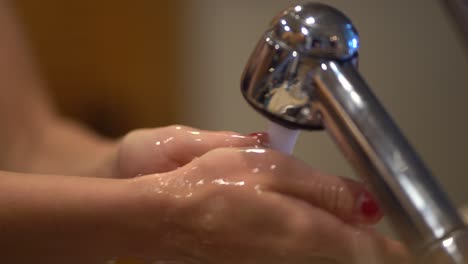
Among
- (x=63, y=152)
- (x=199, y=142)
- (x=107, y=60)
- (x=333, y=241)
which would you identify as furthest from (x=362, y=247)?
(x=107, y=60)

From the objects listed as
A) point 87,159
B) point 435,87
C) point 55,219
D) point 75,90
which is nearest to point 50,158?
point 87,159

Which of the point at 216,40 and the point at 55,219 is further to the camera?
the point at 216,40

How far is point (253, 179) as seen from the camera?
280mm

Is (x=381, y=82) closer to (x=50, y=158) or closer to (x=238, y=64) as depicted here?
(x=238, y=64)

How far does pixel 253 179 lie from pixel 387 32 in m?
0.43

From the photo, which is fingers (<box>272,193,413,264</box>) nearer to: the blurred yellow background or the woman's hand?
the woman's hand

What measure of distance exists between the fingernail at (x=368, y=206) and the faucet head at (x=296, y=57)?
0.13ft

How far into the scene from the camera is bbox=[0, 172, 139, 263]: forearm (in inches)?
11.4

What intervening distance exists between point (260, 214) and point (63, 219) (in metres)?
0.10

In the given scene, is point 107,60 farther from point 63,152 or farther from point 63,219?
point 63,219

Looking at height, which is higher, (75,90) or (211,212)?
(211,212)

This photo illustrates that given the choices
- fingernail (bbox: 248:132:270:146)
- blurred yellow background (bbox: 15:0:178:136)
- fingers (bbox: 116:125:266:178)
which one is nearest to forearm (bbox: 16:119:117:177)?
fingers (bbox: 116:125:266:178)

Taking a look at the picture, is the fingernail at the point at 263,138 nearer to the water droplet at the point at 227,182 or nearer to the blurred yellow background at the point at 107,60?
the water droplet at the point at 227,182

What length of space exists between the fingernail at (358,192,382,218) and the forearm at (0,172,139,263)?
0.34 feet
